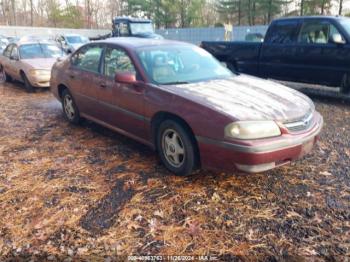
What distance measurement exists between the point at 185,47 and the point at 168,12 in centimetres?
4064

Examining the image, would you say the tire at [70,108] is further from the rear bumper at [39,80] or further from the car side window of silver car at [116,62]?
the rear bumper at [39,80]

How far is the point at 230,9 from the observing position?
1626 inches

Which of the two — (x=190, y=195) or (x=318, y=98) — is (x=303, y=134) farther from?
(x=318, y=98)

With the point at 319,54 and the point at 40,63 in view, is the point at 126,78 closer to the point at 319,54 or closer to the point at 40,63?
the point at 319,54

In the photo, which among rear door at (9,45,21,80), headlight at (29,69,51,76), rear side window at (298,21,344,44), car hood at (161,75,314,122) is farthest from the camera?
rear door at (9,45,21,80)

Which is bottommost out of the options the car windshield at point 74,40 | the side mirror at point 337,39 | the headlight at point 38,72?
the headlight at point 38,72

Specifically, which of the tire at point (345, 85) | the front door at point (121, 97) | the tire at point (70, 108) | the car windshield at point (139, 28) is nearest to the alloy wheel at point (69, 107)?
the tire at point (70, 108)

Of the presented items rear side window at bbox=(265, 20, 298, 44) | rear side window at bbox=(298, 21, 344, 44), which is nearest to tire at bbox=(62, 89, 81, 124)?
rear side window at bbox=(265, 20, 298, 44)

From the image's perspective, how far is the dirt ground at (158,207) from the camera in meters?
2.70

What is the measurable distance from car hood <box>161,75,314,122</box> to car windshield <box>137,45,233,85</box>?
0.72 feet

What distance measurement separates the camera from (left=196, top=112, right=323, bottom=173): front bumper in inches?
124

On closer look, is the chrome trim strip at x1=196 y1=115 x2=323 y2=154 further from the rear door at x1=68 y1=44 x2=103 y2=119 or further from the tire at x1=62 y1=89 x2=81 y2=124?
the tire at x1=62 y1=89 x2=81 y2=124

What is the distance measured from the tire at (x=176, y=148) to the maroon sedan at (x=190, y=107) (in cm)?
1

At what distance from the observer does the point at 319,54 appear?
7172mm
